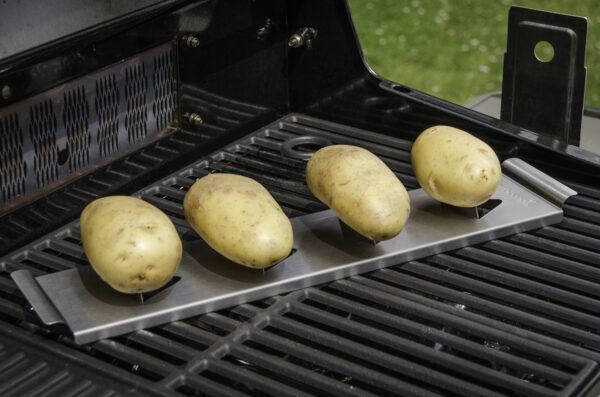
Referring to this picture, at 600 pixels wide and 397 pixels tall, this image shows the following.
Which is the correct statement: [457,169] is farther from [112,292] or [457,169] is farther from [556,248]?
[112,292]

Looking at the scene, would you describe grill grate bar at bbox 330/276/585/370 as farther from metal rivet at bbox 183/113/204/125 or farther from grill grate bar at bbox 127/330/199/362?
metal rivet at bbox 183/113/204/125

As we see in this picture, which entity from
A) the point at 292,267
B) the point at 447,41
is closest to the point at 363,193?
the point at 292,267

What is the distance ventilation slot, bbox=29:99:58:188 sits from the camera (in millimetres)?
1426

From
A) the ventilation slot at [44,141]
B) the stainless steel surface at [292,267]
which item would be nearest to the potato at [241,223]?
the stainless steel surface at [292,267]

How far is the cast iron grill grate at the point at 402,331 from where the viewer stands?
3.83 ft

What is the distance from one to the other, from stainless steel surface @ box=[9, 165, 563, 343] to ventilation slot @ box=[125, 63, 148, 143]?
1.02 feet

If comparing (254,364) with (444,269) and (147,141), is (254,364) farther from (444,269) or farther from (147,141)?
(147,141)

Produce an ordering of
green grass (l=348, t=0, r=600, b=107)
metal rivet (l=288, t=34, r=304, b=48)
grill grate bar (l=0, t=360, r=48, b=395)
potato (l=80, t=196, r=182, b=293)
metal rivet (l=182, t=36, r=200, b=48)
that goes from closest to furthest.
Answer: grill grate bar (l=0, t=360, r=48, b=395), potato (l=80, t=196, r=182, b=293), metal rivet (l=182, t=36, r=200, b=48), metal rivet (l=288, t=34, r=304, b=48), green grass (l=348, t=0, r=600, b=107)

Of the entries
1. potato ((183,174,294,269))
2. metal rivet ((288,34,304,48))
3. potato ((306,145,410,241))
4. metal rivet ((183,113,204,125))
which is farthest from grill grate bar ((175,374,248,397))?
metal rivet ((288,34,304,48))

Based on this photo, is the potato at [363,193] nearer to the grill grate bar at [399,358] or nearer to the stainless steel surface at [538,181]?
the grill grate bar at [399,358]

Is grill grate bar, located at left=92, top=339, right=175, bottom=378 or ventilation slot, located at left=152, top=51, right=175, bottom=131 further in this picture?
ventilation slot, located at left=152, top=51, right=175, bottom=131

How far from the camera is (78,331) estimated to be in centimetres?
122

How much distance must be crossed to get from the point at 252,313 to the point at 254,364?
12 cm

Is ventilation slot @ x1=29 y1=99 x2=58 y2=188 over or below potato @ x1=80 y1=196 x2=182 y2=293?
over
